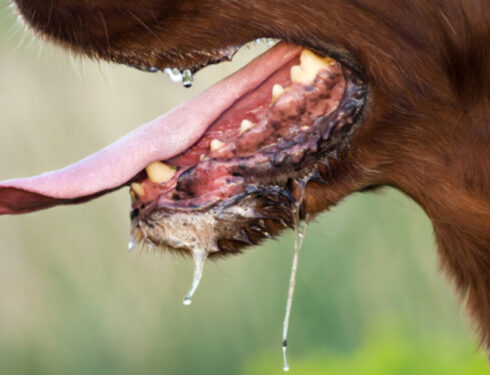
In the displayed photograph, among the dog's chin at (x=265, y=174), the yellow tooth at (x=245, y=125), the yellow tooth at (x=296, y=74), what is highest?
the yellow tooth at (x=296, y=74)

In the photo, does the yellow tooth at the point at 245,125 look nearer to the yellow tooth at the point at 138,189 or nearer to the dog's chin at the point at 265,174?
the dog's chin at the point at 265,174

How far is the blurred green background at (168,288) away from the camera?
145 inches

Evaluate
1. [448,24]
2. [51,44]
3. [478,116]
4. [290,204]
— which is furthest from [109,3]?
[478,116]

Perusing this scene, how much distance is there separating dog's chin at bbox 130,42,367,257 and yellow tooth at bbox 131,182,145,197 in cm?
2

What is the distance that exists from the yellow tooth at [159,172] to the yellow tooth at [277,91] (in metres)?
0.27

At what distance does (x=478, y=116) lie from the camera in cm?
162

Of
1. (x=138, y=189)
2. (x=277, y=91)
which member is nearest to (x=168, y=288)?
(x=138, y=189)

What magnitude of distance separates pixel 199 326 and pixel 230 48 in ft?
7.58

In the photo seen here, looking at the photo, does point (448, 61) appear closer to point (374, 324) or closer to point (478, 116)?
point (478, 116)

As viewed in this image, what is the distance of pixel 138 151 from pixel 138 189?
9 centimetres

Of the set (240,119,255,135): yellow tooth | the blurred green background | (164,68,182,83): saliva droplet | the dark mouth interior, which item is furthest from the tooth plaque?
the blurred green background

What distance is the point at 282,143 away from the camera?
5.54 feet

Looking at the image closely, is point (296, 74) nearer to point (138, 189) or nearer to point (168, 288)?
point (138, 189)

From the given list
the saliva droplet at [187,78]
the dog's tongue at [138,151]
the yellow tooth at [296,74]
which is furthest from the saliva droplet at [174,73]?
the yellow tooth at [296,74]
